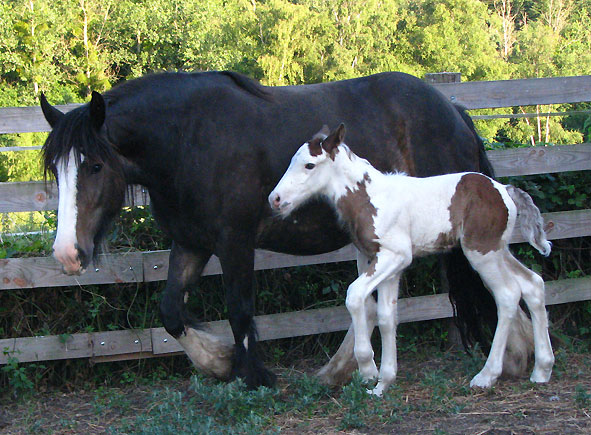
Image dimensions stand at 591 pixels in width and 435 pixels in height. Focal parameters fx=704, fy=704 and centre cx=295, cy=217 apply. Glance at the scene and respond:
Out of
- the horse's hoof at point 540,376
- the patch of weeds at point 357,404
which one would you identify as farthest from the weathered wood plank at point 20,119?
the horse's hoof at point 540,376

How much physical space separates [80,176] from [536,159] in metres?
3.44

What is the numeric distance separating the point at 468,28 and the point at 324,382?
46.4 metres

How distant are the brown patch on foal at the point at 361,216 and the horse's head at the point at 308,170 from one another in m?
0.18

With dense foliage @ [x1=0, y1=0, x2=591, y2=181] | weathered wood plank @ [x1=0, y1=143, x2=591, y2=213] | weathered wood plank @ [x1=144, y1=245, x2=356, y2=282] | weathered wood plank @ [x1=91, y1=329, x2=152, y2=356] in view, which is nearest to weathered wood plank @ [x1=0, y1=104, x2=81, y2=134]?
weathered wood plank @ [x1=0, y1=143, x2=591, y2=213]

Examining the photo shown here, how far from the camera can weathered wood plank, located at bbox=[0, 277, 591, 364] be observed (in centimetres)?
496

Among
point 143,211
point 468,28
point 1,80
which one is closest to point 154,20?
point 1,80

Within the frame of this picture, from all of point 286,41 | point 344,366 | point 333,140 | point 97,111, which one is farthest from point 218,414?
point 286,41

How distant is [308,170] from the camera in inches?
155

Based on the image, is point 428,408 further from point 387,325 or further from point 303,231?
point 303,231

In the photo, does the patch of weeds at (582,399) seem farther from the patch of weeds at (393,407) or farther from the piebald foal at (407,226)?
the patch of weeds at (393,407)

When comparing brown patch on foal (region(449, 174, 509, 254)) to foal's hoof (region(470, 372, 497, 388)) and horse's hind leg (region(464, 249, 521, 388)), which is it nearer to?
horse's hind leg (region(464, 249, 521, 388))

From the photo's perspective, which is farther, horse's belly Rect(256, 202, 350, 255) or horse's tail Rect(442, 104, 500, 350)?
horse's tail Rect(442, 104, 500, 350)

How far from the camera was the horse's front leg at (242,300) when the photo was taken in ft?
13.6

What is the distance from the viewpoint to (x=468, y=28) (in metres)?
47.3
